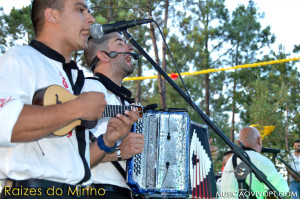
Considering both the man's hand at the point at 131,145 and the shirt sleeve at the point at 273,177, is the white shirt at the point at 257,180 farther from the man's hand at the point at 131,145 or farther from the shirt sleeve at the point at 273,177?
the man's hand at the point at 131,145

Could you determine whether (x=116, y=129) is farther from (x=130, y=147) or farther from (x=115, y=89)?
(x=115, y=89)

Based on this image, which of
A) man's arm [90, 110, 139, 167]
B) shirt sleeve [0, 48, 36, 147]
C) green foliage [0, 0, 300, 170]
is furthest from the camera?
green foliage [0, 0, 300, 170]

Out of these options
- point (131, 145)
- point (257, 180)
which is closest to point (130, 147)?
point (131, 145)

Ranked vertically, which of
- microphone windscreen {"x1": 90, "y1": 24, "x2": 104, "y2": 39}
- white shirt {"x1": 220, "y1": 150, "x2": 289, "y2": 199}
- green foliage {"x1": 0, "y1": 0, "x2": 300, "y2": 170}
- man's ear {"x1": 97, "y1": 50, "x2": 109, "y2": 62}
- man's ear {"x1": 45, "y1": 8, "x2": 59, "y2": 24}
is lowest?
white shirt {"x1": 220, "y1": 150, "x2": 289, "y2": 199}

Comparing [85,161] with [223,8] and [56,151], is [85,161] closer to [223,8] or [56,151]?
[56,151]

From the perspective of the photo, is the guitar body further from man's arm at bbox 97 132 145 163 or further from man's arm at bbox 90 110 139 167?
man's arm at bbox 97 132 145 163

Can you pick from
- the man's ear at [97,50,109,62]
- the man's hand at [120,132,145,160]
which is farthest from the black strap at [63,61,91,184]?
the man's ear at [97,50,109,62]

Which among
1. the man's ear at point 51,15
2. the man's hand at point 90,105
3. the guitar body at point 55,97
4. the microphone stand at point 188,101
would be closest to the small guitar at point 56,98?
the guitar body at point 55,97

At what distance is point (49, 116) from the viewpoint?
1.74m

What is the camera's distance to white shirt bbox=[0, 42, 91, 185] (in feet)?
5.58

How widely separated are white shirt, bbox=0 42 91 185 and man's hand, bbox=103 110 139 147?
1.96ft

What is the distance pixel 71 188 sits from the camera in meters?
1.93

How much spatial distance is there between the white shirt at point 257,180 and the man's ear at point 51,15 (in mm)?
3749

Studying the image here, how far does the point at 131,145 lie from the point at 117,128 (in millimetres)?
374
